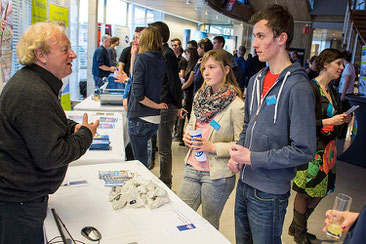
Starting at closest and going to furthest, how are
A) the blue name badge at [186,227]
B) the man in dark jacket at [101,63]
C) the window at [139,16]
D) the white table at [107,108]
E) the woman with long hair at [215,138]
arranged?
the blue name badge at [186,227] → the woman with long hair at [215,138] → the white table at [107,108] → the man in dark jacket at [101,63] → the window at [139,16]

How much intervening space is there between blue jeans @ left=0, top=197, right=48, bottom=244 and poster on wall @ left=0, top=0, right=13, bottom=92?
1855mm

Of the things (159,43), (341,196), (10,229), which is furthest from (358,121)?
(10,229)

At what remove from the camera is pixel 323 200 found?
375cm

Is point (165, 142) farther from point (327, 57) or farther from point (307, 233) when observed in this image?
point (327, 57)

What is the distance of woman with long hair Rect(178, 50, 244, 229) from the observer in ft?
6.30

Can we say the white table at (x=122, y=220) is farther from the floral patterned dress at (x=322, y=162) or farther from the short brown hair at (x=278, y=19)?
the floral patterned dress at (x=322, y=162)

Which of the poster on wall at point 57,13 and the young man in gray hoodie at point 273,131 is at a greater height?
the poster on wall at point 57,13

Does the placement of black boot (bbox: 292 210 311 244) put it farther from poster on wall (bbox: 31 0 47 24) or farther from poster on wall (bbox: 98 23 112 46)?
poster on wall (bbox: 98 23 112 46)

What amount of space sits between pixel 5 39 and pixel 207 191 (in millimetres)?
2274

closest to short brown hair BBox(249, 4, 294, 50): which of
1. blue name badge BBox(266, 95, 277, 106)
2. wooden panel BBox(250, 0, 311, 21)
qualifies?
blue name badge BBox(266, 95, 277, 106)

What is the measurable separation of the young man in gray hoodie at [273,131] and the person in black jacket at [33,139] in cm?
78

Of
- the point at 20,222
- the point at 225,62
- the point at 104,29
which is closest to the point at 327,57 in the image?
the point at 225,62

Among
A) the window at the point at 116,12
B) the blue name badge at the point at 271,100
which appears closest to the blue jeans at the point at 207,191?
the blue name badge at the point at 271,100

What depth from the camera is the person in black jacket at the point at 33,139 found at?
1.28 meters
